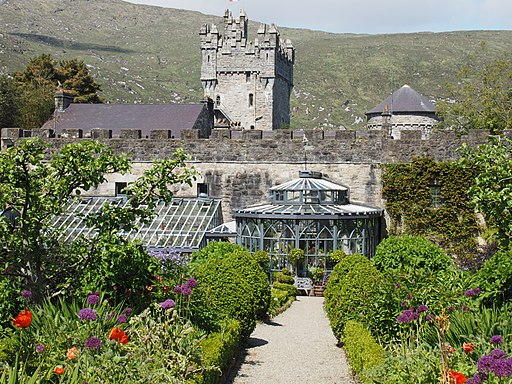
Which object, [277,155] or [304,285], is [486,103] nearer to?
[277,155]

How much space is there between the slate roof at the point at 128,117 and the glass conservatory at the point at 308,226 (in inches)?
562

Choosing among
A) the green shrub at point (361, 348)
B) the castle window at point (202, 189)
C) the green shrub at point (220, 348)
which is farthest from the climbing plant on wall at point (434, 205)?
the green shrub at point (220, 348)

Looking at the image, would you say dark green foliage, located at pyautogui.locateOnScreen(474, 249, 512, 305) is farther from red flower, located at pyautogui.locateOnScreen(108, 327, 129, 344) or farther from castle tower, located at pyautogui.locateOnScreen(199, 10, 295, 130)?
castle tower, located at pyautogui.locateOnScreen(199, 10, 295, 130)

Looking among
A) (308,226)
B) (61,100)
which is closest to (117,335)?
(308,226)

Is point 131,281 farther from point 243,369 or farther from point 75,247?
point 243,369

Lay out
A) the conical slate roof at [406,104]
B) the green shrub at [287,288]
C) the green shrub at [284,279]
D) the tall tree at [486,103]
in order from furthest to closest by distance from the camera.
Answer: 1. the conical slate roof at [406,104]
2. the tall tree at [486,103]
3. the green shrub at [284,279]
4. the green shrub at [287,288]

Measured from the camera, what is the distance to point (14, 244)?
35.6 feet

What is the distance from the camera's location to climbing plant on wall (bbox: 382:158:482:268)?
950 inches

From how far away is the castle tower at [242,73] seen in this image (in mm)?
68625

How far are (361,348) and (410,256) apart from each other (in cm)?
818

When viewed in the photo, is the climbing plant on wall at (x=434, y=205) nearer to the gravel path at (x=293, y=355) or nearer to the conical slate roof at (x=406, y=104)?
the gravel path at (x=293, y=355)

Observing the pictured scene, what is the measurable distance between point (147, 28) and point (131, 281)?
19035 centimetres

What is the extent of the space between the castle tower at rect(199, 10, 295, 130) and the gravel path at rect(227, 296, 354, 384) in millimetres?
52157

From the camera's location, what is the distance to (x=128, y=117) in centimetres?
3862
